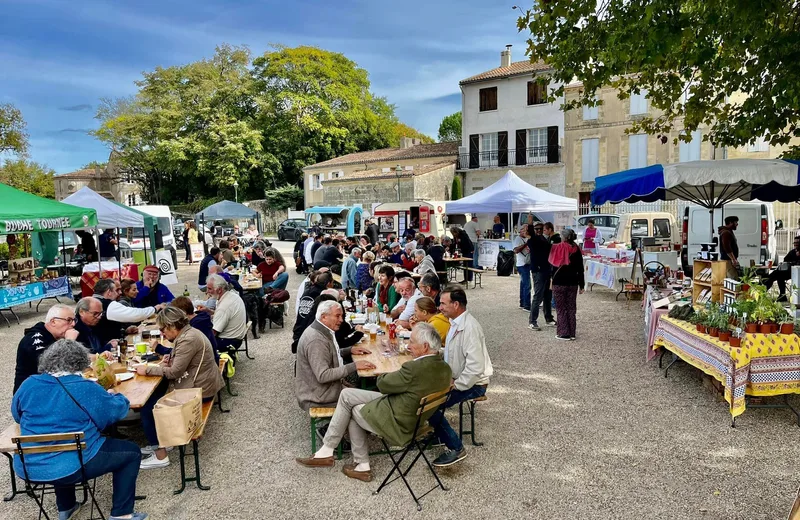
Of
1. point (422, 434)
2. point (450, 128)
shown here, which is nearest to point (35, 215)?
point (422, 434)

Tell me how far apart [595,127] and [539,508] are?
2569cm

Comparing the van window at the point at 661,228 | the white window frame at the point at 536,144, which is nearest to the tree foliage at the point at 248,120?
the white window frame at the point at 536,144

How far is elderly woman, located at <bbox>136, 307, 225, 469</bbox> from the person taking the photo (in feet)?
13.9

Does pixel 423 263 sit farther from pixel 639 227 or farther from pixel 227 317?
pixel 639 227

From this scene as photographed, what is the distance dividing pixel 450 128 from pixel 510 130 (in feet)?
112

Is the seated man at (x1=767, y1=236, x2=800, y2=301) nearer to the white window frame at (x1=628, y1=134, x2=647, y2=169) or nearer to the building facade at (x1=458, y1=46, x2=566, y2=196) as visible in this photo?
the white window frame at (x1=628, y1=134, x2=647, y2=169)

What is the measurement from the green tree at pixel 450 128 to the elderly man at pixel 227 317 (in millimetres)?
56218

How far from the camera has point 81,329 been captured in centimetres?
526

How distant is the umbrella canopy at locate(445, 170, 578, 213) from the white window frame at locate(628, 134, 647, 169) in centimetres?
1304

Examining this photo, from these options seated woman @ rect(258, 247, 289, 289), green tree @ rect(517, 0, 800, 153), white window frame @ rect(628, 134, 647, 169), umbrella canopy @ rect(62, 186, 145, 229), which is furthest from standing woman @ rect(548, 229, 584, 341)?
white window frame @ rect(628, 134, 647, 169)

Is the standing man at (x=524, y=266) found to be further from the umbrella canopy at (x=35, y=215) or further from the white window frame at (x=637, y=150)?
the white window frame at (x=637, y=150)

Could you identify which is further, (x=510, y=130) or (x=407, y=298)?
(x=510, y=130)

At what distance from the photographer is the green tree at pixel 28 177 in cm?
4094

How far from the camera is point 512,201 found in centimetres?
1372
